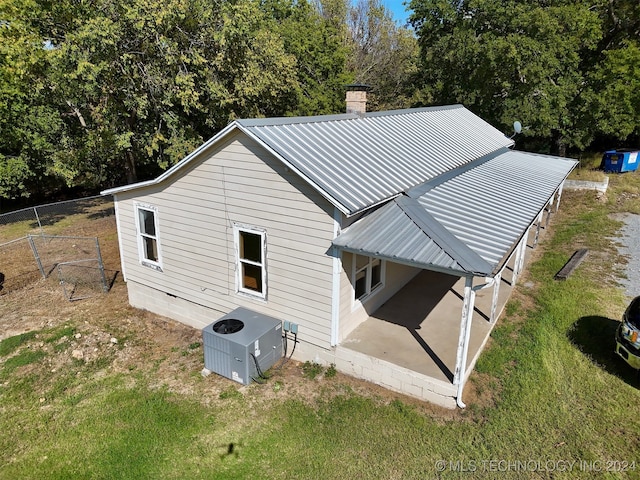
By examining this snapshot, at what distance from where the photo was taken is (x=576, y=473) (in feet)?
21.4

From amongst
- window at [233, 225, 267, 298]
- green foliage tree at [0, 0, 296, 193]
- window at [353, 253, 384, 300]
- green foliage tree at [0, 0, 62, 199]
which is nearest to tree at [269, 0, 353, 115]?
green foliage tree at [0, 0, 296, 193]

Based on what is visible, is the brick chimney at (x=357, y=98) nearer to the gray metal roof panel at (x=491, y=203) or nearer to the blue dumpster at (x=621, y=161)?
the gray metal roof panel at (x=491, y=203)

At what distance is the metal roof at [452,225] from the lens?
7336mm

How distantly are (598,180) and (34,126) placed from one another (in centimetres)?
2709

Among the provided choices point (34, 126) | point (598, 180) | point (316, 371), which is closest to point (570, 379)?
point (316, 371)

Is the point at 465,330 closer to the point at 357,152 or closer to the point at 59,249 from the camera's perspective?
the point at 357,152

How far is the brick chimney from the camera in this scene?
1245cm

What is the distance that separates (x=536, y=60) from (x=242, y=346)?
21530 mm

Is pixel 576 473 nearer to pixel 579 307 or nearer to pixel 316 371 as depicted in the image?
pixel 316 371

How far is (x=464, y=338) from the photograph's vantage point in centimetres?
754

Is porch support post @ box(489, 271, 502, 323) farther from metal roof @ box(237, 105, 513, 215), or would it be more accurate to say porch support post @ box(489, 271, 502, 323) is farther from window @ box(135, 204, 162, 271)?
window @ box(135, 204, 162, 271)

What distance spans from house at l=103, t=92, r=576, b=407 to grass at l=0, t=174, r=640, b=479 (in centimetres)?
80

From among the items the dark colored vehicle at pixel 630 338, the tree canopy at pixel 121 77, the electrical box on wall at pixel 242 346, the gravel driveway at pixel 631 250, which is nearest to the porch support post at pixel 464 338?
the dark colored vehicle at pixel 630 338

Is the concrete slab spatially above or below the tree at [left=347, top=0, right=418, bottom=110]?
below
